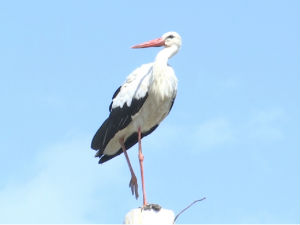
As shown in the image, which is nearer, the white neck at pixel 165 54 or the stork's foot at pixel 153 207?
the stork's foot at pixel 153 207

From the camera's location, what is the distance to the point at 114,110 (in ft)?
38.2

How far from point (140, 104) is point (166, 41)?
84cm

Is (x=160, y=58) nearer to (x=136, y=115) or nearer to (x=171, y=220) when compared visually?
(x=136, y=115)

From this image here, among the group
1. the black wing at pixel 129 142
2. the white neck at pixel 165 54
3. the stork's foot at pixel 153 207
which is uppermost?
the white neck at pixel 165 54

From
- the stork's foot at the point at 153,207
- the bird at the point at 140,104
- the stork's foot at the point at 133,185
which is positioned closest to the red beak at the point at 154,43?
the bird at the point at 140,104

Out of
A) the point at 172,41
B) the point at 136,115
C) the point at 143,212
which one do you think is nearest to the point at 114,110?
the point at 136,115

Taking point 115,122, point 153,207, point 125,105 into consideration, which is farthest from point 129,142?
point 153,207

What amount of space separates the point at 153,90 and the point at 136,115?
15.5 inches

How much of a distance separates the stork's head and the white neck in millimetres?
48

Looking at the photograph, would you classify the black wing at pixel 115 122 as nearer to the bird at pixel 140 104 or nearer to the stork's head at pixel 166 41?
the bird at pixel 140 104

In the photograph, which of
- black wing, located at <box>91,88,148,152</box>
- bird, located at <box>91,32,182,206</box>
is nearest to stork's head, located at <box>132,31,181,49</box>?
bird, located at <box>91,32,182,206</box>

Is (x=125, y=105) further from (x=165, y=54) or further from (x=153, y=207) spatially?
(x=153, y=207)

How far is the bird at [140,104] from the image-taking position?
11336 mm

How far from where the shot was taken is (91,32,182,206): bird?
11.3m
